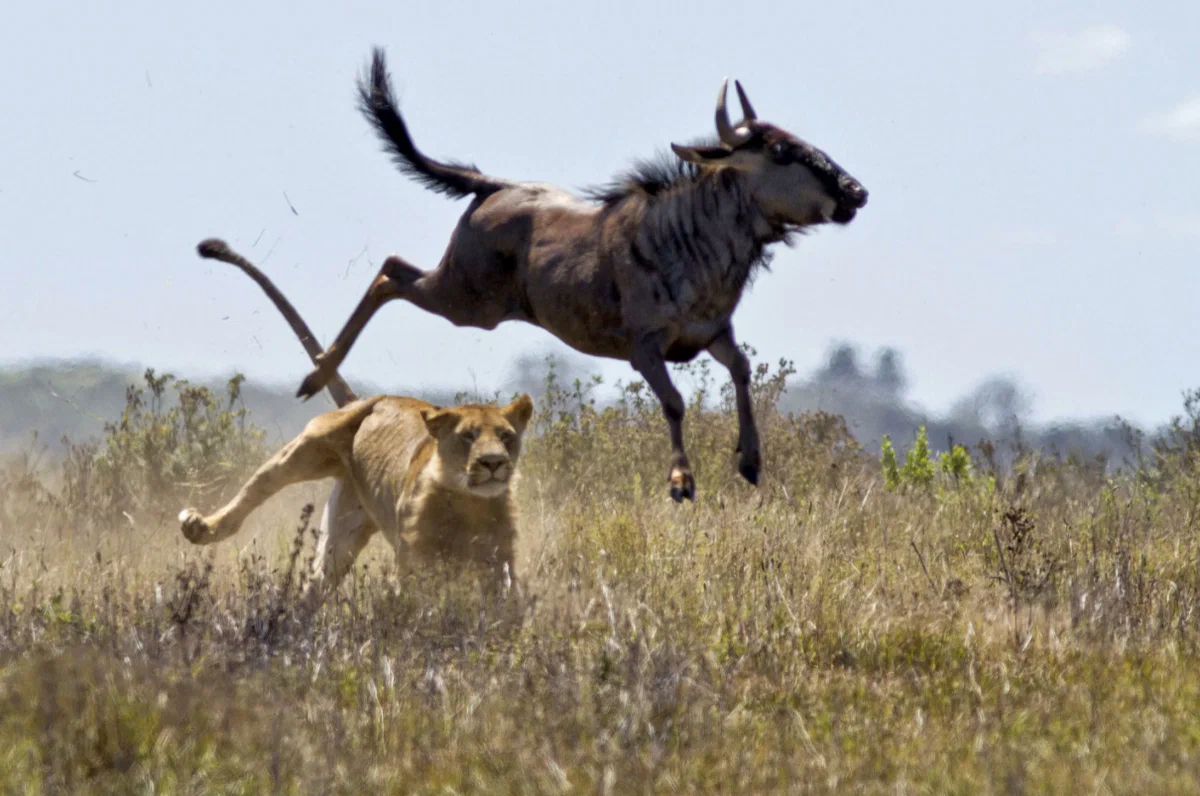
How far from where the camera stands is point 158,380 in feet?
45.0

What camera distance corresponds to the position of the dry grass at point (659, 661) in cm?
527

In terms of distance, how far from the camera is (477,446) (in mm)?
8461

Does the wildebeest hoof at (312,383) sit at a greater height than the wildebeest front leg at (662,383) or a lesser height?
lesser

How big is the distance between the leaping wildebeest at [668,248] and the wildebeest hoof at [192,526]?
2142mm

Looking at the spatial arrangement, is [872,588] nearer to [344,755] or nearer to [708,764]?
[708,764]

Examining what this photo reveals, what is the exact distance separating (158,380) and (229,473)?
1.08 m

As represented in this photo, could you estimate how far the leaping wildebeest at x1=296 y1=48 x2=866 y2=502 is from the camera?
366 inches

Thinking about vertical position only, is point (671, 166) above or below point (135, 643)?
above

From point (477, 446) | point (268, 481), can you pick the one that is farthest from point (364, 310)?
point (477, 446)

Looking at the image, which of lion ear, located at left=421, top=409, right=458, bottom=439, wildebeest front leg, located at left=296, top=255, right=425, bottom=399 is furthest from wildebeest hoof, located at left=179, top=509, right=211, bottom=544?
lion ear, located at left=421, top=409, right=458, bottom=439

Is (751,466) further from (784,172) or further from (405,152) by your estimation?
(405,152)

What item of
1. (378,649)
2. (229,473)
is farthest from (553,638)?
(229,473)

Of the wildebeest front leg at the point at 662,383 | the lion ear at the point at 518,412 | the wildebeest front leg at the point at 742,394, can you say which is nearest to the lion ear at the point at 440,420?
the lion ear at the point at 518,412

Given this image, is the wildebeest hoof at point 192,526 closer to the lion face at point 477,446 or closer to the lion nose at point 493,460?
the lion face at point 477,446
